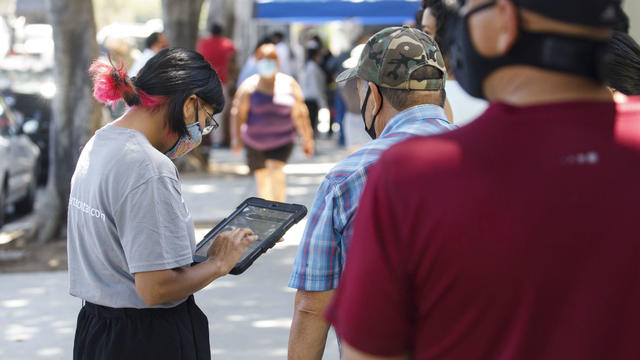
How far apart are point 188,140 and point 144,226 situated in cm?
51

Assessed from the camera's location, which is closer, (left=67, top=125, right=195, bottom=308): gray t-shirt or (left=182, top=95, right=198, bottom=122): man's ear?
(left=67, top=125, right=195, bottom=308): gray t-shirt

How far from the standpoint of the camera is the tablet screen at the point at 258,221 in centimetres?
311

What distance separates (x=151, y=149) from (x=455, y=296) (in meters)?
1.52

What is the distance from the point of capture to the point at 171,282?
2760 millimetres

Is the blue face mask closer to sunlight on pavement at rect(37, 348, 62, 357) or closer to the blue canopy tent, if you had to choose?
sunlight on pavement at rect(37, 348, 62, 357)

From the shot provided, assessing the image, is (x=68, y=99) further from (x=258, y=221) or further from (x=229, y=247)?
(x=229, y=247)

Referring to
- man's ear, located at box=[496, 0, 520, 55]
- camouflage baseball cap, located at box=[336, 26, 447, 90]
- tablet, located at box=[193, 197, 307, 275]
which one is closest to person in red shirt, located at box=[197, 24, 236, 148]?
tablet, located at box=[193, 197, 307, 275]

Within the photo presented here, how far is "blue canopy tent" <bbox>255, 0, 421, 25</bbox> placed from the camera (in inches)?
711

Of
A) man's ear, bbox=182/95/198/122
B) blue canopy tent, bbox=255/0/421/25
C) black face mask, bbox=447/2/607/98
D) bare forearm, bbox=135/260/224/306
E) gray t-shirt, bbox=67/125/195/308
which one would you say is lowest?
blue canopy tent, bbox=255/0/421/25

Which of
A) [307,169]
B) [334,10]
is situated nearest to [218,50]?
[307,169]

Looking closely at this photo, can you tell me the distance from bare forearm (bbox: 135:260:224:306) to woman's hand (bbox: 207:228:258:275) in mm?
65

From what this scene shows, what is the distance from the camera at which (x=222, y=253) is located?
9.89ft

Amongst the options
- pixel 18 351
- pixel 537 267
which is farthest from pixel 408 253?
pixel 18 351

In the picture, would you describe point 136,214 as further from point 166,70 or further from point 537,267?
point 537,267
